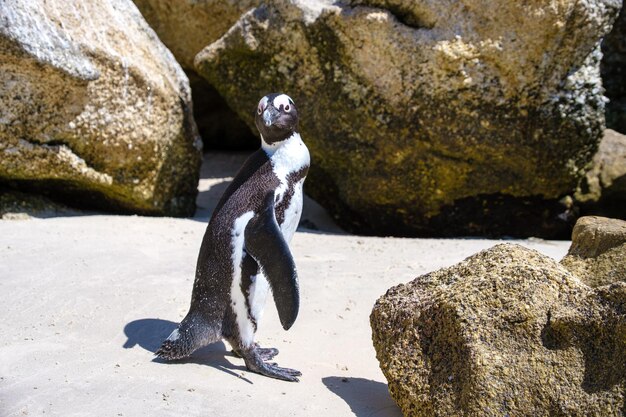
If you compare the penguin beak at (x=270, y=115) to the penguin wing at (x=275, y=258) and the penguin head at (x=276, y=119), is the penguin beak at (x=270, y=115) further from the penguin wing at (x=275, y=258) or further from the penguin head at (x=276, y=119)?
the penguin wing at (x=275, y=258)

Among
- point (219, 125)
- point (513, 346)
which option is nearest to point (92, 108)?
point (219, 125)

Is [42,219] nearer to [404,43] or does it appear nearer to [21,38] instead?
[21,38]

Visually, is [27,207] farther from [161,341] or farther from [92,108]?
[161,341]

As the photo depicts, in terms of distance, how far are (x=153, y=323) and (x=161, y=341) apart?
212 millimetres

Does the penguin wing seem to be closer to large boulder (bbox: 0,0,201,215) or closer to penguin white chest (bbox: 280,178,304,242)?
penguin white chest (bbox: 280,178,304,242)

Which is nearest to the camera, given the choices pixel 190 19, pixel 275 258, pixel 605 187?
pixel 275 258

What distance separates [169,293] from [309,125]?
2.35 m

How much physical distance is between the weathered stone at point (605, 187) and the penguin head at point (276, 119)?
3445 millimetres

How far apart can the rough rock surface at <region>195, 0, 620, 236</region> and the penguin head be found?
2.37 metres

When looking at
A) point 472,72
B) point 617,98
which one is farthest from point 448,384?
point 617,98

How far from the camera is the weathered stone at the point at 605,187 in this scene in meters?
6.23

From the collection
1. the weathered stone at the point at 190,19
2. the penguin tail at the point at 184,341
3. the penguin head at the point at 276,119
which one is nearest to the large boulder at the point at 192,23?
the weathered stone at the point at 190,19

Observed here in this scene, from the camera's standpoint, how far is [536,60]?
5.68m

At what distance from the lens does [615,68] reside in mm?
8281
